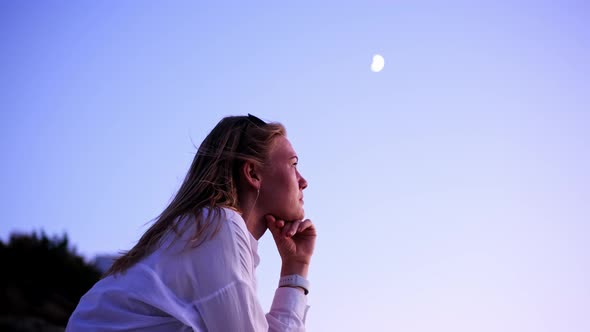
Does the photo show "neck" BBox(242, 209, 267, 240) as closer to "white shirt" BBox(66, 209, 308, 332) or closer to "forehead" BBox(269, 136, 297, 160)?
"forehead" BBox(269, 136, 297, 160)

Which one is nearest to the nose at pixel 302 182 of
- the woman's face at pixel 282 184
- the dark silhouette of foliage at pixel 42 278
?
the woman's face at pixel 282 184

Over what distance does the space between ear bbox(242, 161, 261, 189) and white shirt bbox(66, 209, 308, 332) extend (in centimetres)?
54

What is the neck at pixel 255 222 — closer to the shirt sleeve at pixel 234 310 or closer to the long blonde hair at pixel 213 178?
the long blonde hair at pixel 213 178

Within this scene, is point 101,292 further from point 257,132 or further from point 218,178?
point 257,132

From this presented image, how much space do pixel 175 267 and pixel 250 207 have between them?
0.71 meters

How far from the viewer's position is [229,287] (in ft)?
7.70

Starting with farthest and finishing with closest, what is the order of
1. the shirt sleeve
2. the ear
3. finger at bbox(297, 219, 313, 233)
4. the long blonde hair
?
finger at bbox(297, 219, 313, 233) < the ear < the long blonde hair < the shirt sleeve

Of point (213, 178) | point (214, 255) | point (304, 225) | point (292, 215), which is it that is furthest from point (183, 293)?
point (304, 225)

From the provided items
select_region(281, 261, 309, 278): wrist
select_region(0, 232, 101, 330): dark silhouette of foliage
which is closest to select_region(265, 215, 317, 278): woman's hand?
select_region(281, 261, 309, 278): wrist

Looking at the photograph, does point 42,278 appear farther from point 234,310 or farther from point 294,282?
point 234,310

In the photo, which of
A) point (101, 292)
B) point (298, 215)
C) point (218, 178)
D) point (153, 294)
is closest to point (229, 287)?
point (153, 294)

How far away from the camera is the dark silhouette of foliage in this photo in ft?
45.4

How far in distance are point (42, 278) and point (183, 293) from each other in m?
14.8

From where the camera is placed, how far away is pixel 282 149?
3215 mm
